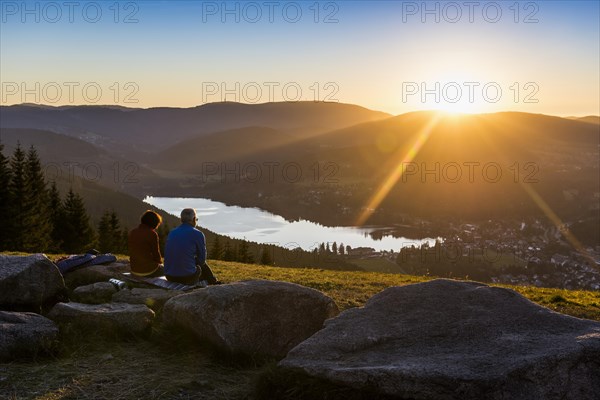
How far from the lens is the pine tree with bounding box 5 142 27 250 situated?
57.5m

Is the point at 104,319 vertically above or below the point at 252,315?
below

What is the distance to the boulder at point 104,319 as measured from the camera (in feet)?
35.2

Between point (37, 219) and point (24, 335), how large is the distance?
188 feet

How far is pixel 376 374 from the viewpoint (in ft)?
22.0

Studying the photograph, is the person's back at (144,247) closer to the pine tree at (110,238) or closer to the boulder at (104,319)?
the boulder at (104,319)

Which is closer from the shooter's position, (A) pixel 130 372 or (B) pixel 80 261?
(A) pixel 130 372

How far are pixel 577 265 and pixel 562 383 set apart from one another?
165m

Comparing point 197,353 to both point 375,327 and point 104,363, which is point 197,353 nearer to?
point 104,363

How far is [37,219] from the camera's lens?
59.8 meters

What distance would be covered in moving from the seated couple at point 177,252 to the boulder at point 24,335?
4271mm

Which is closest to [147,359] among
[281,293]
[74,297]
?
[281,293]

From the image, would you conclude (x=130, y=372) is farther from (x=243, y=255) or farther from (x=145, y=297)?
(x=243, y=255)

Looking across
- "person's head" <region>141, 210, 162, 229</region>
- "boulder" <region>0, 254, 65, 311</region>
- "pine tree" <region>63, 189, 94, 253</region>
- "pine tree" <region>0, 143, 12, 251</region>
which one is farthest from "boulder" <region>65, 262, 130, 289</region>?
"pine tree" <region>63, 189, 94, 253</region>

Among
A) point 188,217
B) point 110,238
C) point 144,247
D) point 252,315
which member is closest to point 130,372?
point 252,315
